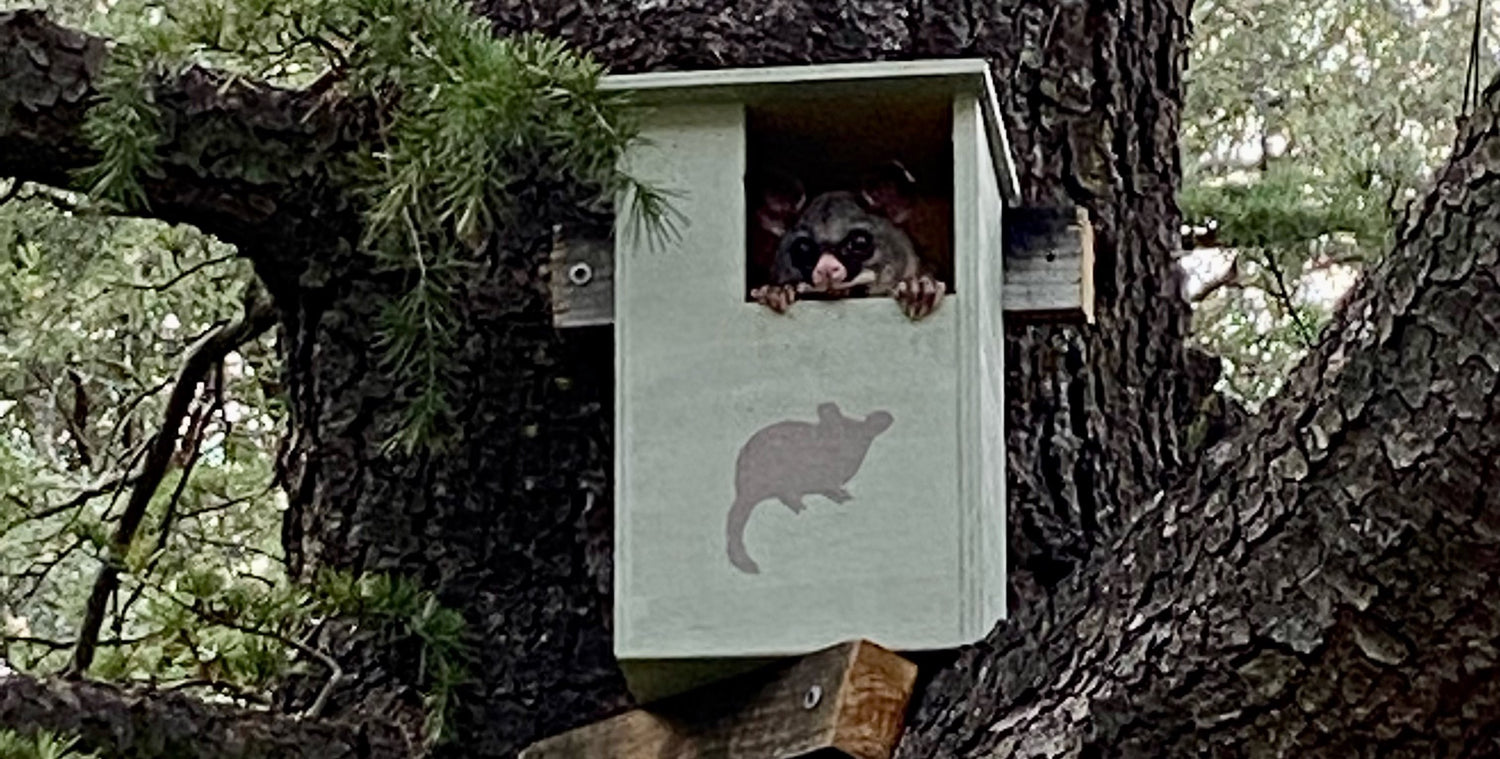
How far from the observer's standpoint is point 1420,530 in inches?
50.2

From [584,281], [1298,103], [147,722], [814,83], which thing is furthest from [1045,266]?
[1298,103]

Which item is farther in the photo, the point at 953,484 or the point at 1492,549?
the point at 953,484

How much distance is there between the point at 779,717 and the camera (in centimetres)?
166

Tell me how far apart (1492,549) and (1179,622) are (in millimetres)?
202

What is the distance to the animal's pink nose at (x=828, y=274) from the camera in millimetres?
1796

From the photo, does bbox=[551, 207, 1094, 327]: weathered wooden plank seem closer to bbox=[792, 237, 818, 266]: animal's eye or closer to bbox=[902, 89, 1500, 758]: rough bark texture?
bbox=[792, 237, 818, 266]: animal's eye

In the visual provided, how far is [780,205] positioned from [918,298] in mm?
253

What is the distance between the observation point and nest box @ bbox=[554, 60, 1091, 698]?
1670mm

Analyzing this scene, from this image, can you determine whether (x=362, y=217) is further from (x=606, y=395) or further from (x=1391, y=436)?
(x=1391, y=436)

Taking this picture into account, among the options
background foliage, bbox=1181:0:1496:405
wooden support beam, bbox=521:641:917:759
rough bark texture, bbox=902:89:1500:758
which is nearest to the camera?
rough bark texture, bbox=902:89:1500:758

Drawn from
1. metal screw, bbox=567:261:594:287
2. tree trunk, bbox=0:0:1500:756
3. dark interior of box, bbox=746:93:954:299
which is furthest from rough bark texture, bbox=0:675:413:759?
dark interior of box, bbox=746:93:954:299

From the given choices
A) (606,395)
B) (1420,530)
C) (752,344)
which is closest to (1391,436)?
(1420,530)

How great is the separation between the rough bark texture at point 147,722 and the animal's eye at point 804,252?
50 centimetres

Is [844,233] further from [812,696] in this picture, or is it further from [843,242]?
[812,696]
